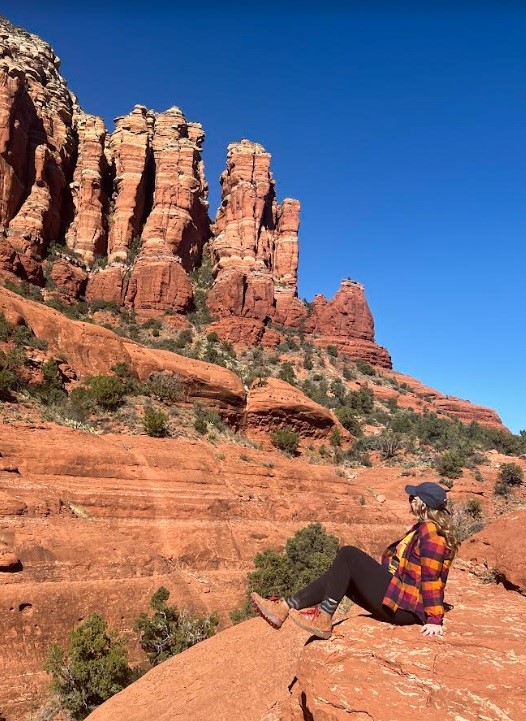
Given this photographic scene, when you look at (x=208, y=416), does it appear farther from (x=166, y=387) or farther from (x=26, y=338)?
(x=26, y=338)

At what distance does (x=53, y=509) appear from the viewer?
1625 cm

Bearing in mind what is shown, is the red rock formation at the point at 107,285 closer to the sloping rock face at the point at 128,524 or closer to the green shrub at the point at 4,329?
the green shrub at the point at 4,329

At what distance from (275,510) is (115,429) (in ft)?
27.7

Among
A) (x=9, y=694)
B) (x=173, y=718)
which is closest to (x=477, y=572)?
(x=173, y=718)

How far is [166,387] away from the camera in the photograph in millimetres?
29766

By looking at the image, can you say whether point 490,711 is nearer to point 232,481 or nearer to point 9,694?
point 9,694

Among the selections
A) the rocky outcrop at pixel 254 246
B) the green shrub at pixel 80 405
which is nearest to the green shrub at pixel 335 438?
the green shrub at pixel 80 405

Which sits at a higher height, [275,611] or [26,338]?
[26,338]

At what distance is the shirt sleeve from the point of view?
4.16 m

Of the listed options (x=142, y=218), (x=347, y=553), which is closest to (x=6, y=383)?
(x=347, y=553)

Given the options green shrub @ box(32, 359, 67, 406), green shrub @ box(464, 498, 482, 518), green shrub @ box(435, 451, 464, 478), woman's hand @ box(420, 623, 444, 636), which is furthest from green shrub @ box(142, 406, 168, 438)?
woman's hand @ box(420, 623, 444, 636)

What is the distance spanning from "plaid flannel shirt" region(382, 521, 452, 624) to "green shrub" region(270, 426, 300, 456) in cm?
2962

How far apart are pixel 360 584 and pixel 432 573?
769 mm

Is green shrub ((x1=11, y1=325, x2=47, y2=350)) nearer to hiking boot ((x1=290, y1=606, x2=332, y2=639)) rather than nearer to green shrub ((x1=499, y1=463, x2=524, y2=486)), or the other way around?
hiking boot ((x1=290, y1=606, x2=332, y2=639))
